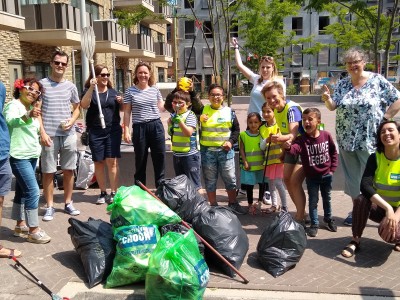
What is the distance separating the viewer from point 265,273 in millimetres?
3947

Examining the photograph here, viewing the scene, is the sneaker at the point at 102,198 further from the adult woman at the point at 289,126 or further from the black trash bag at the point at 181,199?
the adult woman at the point at 289,126

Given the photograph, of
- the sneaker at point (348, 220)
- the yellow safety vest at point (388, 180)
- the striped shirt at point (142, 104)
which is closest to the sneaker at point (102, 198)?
the striped shirt at point (142, 104)

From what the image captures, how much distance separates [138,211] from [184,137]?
169 cm

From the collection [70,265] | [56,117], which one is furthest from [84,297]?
[56,117]

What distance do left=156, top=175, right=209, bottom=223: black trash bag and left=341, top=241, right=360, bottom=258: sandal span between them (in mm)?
1464

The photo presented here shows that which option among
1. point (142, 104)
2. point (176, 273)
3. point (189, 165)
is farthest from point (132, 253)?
point (142, 104)

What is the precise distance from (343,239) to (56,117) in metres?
3.58

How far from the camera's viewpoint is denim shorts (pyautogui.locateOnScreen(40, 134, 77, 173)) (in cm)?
519

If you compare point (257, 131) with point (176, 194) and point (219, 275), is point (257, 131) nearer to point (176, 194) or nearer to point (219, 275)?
point (176, 194)

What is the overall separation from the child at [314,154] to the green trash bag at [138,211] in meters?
1.63

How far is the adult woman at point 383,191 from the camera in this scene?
391cm

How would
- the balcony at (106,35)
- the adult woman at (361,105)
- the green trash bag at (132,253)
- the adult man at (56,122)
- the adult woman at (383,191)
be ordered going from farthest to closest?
1. the balcony at (106,35)
2. the adult man at (56,122)
3. the adult woman at (361,105)
4. the adult woman at (383,191)
5. the green trash bag at (132,253)

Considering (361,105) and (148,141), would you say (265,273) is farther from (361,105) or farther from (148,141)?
(148,141)

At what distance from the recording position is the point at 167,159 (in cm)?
691
